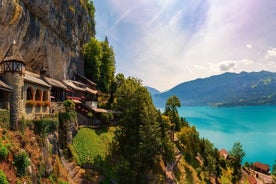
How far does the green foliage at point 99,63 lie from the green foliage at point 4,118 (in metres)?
41.4

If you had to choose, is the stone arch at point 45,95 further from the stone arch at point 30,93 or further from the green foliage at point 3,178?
the green foliage at point 3,178

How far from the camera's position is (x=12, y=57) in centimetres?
2216

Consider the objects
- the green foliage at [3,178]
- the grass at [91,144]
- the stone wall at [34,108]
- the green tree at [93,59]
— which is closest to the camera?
the green foliage at [3,178]

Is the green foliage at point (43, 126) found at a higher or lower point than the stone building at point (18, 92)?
lower

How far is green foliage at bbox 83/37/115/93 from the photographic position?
6103cm

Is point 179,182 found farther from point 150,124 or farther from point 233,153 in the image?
point 233,153

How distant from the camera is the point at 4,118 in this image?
19.8m

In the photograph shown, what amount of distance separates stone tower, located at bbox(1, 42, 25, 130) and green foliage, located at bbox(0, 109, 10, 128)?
2.74ft

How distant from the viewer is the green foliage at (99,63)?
200ft

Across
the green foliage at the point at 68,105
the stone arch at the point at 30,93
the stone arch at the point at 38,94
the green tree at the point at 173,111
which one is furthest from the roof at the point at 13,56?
the green tree at the point at 173,111

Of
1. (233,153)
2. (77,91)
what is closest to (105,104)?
(77,91)

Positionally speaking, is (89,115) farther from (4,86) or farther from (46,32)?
(4,86)

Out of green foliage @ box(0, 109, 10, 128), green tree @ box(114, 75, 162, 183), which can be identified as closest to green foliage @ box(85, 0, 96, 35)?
green tree @ box(114, 75, 162, 183)

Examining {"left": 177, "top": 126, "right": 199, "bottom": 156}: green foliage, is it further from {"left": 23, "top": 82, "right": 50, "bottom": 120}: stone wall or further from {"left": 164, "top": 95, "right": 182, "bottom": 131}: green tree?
{"left": 23, "top": 82, "right": 50, "bottom": 120}: stone wall
